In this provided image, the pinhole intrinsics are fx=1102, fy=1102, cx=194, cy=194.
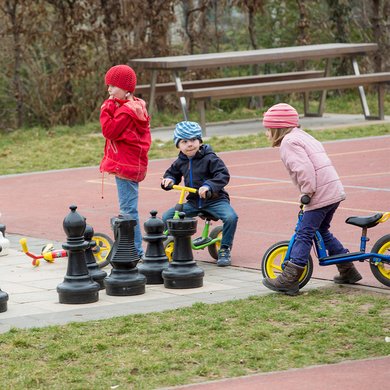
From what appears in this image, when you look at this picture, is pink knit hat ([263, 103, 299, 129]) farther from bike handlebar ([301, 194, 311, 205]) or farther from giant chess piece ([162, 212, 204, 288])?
giant chess piece ([162, 212, 204, 288])

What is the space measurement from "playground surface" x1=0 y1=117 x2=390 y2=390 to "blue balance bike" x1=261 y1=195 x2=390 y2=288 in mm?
178

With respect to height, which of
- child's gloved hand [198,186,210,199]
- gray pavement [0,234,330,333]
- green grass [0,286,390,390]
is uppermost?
child's gloved hand [198,186,210,199]

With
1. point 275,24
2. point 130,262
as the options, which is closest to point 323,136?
point 275,24

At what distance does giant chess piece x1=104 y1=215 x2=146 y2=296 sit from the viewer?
861 centimetres

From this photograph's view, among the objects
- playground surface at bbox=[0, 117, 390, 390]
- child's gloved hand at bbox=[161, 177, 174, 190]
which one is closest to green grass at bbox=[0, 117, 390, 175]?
playground surface at bbox=[0, 117, 390, 390]

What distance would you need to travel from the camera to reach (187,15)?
2878 cm

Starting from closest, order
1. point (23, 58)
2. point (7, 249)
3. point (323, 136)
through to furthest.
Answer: point (7, 249)
point (323, 136)
point (23, 58)

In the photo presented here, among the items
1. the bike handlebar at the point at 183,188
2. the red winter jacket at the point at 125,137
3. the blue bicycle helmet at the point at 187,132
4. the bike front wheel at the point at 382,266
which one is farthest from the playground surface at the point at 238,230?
the blue bicycle helmet at the point at 187,132

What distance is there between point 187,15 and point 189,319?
21.9 m

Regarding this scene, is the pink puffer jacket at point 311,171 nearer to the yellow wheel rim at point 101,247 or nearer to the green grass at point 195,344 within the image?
the green grass at point 195,344

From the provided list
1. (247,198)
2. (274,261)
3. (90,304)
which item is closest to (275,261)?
(274,261)

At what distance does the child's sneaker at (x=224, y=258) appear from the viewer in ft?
32.6

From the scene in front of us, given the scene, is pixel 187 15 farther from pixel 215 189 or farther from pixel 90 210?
pixel 215 189

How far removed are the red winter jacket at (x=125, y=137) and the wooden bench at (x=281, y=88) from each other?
503 inches
